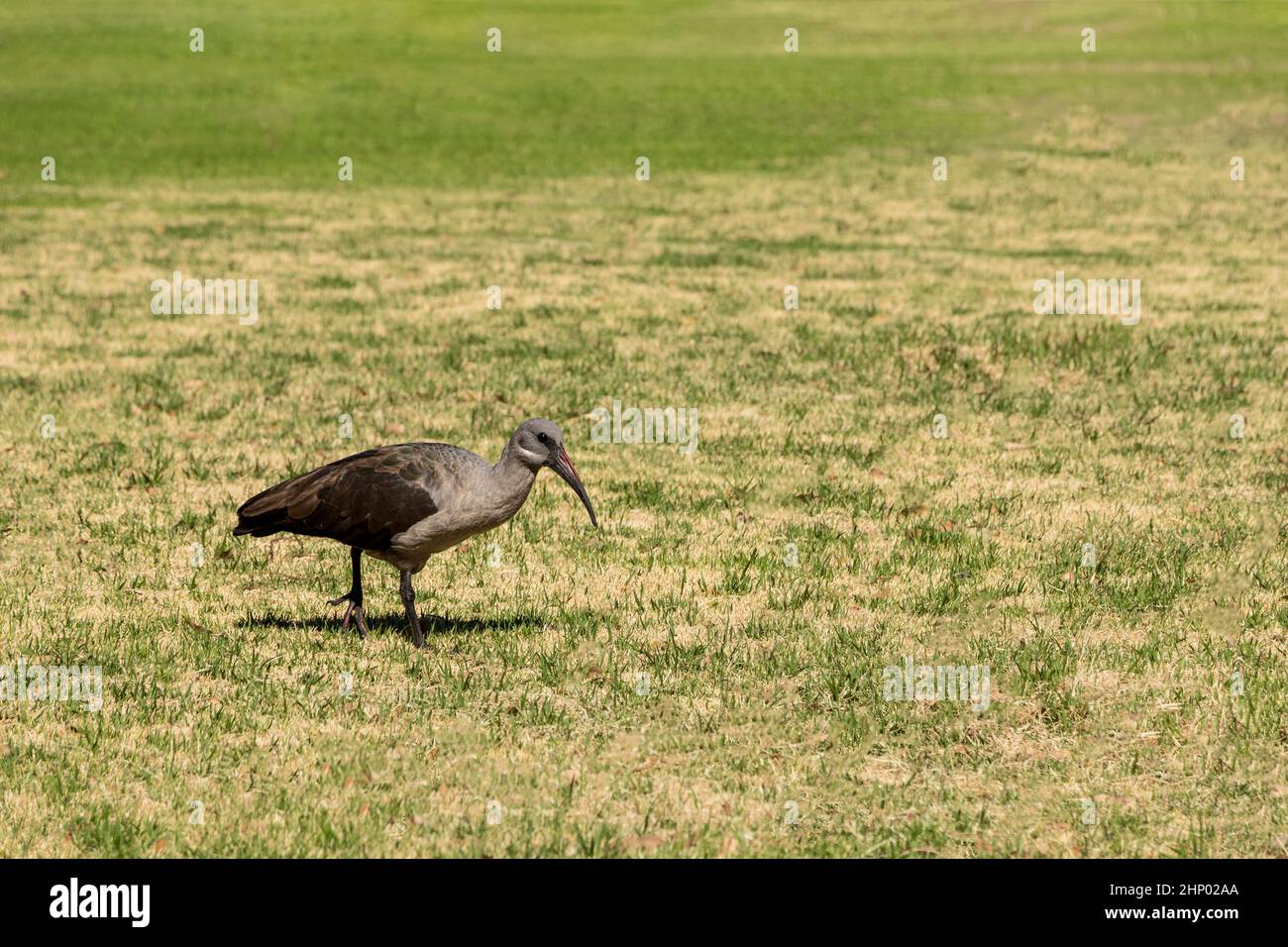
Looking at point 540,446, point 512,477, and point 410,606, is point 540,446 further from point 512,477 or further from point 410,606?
point 410,606

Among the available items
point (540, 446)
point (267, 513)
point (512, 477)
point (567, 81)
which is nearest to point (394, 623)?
point (267, 513)

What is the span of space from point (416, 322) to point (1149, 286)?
10.4m

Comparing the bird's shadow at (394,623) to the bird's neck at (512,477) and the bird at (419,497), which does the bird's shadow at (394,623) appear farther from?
the bird's neck at (512,477)

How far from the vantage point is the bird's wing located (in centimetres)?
888

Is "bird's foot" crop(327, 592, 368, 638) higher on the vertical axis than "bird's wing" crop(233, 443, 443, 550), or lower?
lower

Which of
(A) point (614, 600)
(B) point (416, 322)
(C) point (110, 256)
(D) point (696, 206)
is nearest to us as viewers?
(A) point (614, 600)

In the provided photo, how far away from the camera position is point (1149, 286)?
2259cm

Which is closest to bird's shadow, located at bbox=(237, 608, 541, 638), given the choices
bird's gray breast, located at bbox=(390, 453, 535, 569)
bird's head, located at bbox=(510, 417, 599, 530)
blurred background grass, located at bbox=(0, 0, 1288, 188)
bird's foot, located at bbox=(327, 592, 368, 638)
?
bird's foot, located at bbox=(327, 592, 368, 638)

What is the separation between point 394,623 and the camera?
32.5 ft

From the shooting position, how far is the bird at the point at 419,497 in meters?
8.84

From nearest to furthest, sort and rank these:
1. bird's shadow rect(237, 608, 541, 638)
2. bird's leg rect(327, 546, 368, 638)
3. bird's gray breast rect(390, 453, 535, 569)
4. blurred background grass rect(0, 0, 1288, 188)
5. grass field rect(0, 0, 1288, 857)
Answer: grass field rect(0, 0, 1288, 857), bird's gray breast rect(390, 453, 535, 569), bird's leg rect(327, 546, 368, 638), bird's shadow rect(237, 608, 541, 638), blurred background grass rect(0, 0, 1288, 188)

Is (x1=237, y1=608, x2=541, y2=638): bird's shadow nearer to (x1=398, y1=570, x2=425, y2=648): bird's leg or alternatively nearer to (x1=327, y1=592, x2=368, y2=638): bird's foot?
(x1=327, y1=592, x2=368, y2=638): bird's foot
